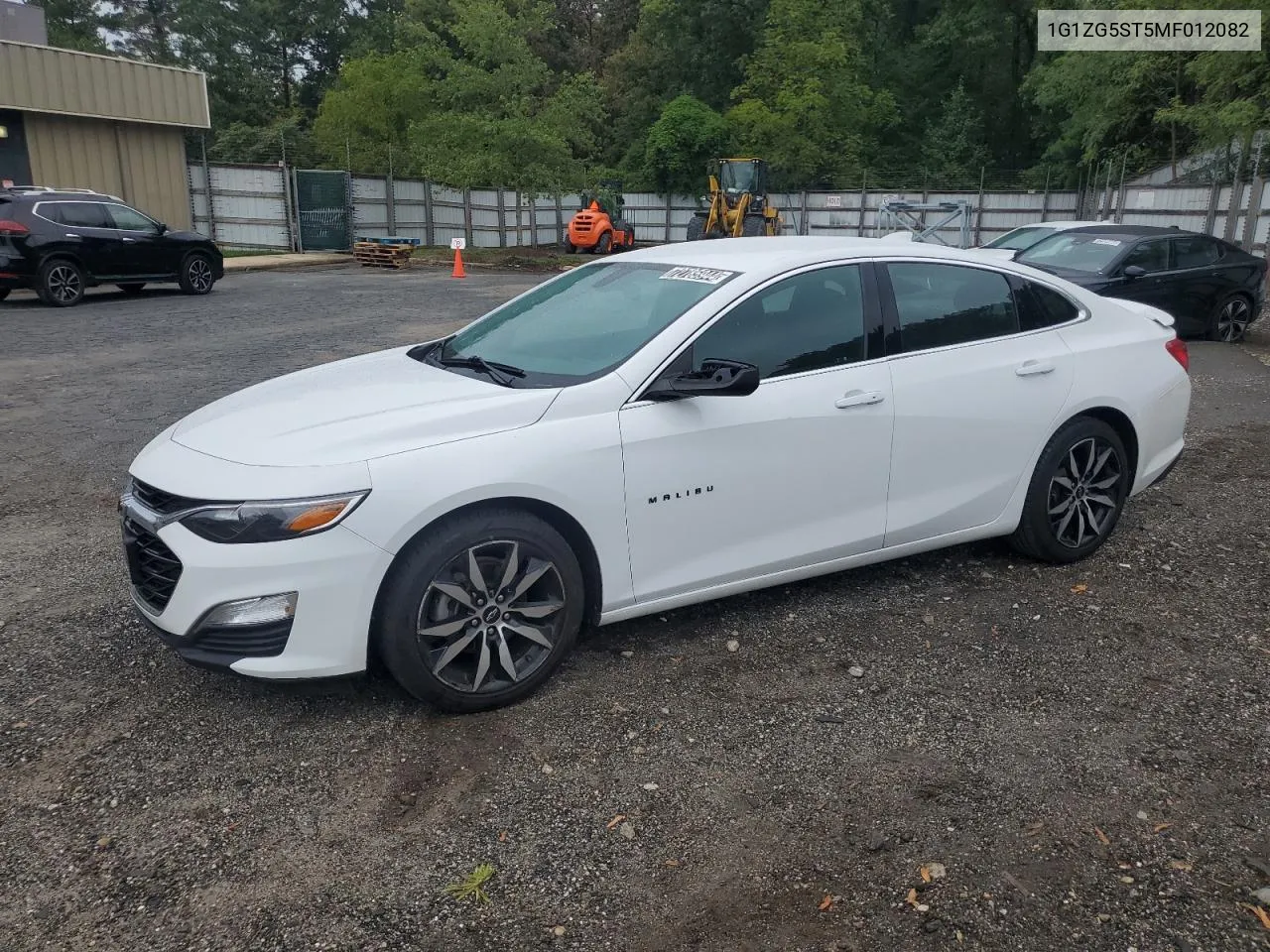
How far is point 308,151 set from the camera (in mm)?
44594

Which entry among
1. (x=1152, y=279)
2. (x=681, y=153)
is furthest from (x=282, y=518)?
(x=681, y=153)

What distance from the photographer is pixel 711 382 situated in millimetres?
→ 3746

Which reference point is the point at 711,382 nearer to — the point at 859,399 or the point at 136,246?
the point at 859,399

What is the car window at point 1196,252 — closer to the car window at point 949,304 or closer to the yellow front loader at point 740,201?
the car window at point 949,304

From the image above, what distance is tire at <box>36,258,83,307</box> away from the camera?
50.3 feet

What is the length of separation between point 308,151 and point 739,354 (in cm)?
4508

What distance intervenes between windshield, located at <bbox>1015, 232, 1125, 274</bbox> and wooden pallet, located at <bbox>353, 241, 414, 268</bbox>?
1762cm

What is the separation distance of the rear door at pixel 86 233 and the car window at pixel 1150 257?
14.3 metres

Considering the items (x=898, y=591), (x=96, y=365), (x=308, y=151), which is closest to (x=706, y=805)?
(x=898, y=591)

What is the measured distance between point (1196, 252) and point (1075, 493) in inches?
344

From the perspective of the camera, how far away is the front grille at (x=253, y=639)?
3326mm

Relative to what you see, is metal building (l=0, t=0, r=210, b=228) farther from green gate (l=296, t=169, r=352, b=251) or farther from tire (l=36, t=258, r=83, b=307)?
tire (l=36, t=258, r=83, b=307)

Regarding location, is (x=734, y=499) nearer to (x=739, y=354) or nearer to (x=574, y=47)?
(x=739, y=354)

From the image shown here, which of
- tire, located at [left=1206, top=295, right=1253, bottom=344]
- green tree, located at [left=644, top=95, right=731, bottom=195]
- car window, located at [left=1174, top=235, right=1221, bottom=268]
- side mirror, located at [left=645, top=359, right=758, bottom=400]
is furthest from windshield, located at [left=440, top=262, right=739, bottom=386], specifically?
green tree, located at [left=644, top=95, right=731, bottom=195]
